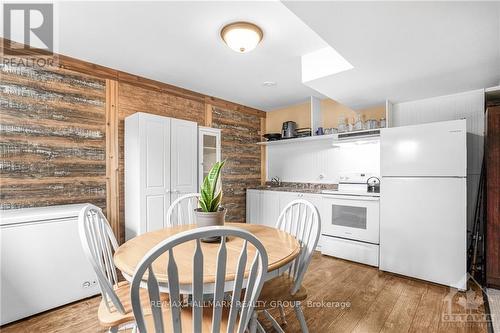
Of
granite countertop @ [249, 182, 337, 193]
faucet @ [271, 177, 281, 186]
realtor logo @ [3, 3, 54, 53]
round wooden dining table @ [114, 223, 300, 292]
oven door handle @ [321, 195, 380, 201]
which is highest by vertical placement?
realtor logo @ [3, 3, 54, 53]

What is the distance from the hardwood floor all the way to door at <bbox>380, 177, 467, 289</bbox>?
0.54 ft

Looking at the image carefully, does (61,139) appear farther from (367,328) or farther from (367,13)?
(367,328)

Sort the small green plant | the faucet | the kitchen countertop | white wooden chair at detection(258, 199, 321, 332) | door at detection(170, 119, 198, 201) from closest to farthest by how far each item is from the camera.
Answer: white wooden chair at detection(258, 199, 321, 332)
the small green plant
door at detection(170, 119, 198, 201)
the kitchen countertop
the faucet

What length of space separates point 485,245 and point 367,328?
64.9 inches

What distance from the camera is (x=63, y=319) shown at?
6.33ft

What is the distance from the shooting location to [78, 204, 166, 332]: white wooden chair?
1128 mm

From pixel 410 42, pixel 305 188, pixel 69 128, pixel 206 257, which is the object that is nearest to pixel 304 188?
pixel 305 188

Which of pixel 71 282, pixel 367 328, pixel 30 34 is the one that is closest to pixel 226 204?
pixel 71 282

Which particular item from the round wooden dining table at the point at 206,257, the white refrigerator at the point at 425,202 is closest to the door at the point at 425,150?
the white refrigerator at the point at 425,202

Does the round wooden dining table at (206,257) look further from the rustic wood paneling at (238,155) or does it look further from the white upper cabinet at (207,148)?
the rustic wood paneling at (238,155)

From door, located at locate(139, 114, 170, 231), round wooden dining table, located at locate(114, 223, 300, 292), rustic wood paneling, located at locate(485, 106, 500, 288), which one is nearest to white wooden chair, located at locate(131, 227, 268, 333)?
round wooden dining table, located at locate(114, 223, 300, 292)

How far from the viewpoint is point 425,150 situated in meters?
2.54

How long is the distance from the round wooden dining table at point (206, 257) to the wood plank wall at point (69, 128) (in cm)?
154

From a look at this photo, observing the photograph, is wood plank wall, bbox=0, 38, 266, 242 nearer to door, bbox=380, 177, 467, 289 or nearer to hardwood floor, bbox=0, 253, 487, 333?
hardwood floor, bbox=0, 253, 487, 333
